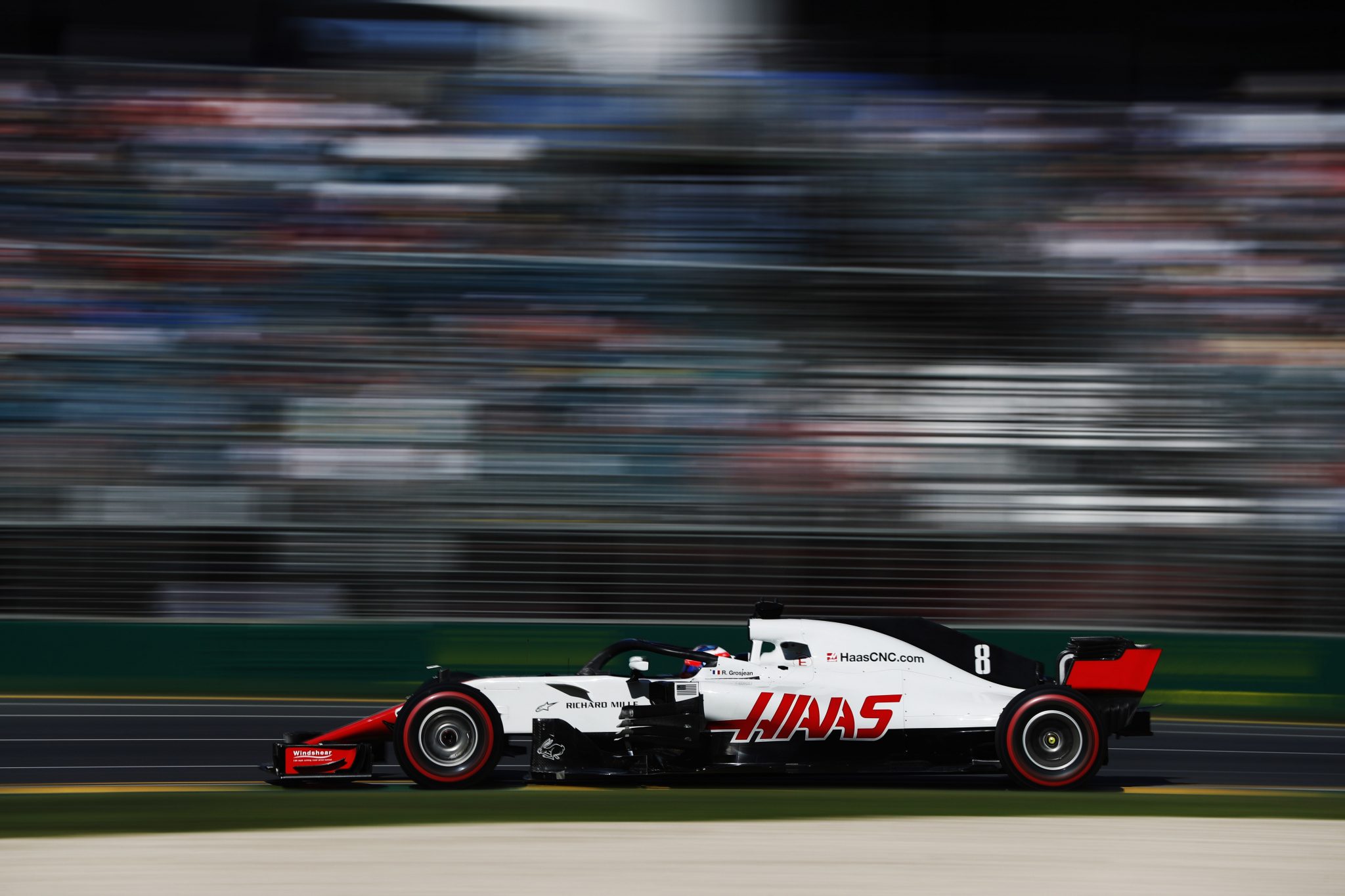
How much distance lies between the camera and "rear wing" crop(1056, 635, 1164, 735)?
7.75 m

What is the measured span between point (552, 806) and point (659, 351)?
7.44 meters

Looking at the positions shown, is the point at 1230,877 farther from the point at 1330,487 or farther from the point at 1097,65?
the point at 1097,65

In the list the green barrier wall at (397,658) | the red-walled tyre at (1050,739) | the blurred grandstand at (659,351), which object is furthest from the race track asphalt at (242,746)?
the blurred grandstand at (659,351)

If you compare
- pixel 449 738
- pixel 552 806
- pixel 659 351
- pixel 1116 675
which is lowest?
pixel 552 806

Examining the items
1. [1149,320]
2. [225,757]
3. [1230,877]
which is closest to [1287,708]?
[1149,320]

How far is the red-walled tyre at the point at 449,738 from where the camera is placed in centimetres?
756

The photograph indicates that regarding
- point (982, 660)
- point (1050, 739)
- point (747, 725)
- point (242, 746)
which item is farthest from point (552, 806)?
point (242, 746)

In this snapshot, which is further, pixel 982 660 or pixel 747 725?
pixel 982 660

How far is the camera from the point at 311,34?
1659cm

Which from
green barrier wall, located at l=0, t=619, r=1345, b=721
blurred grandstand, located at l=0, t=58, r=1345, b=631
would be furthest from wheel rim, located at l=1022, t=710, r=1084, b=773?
blurred grandstand, located at l=0, t=58, r=1345, b=631

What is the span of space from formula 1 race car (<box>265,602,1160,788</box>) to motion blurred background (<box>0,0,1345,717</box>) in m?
5.17

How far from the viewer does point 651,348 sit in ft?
46.6

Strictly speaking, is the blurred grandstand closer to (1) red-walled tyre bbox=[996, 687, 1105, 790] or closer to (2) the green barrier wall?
(2) the green barrier wall

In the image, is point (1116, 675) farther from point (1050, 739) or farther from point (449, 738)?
point (449, 738)
